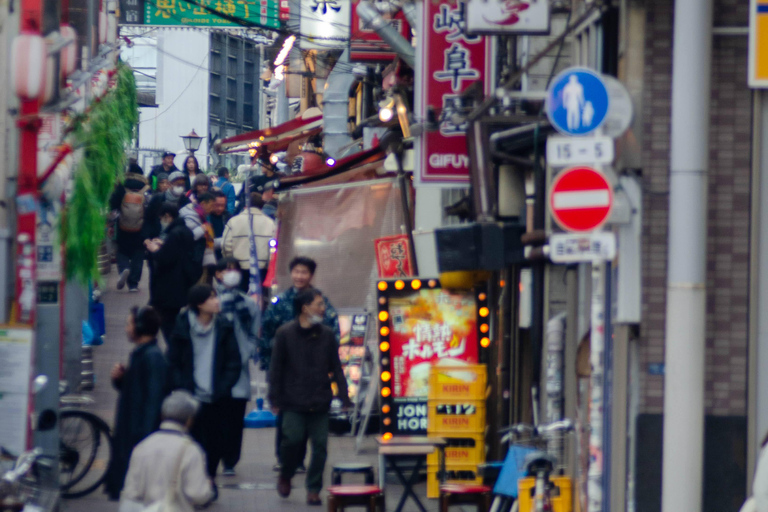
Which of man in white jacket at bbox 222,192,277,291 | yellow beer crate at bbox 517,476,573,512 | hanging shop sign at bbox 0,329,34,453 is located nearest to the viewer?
yellow beer crate at bbox 517,476,573,512

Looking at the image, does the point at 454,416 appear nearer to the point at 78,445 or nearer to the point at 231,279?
the point at 231,279

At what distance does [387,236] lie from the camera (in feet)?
45.4

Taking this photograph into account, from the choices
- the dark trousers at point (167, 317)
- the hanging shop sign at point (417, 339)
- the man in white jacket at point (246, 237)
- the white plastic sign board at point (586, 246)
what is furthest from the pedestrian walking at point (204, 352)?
the man in white jacket at point (246, 237)

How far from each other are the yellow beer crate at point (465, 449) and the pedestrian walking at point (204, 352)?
1.88 metres

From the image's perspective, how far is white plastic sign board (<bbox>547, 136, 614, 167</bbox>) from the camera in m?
6.80

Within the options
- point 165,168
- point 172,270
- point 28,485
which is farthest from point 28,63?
point 165,168

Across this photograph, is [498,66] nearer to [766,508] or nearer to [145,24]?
[766,508]

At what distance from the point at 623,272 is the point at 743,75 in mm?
1407

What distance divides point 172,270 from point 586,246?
9.13 meters

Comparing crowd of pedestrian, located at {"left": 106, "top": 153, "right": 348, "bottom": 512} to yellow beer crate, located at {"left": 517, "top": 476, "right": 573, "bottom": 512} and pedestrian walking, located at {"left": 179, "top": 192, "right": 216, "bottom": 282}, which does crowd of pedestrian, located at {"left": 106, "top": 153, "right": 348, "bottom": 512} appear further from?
pedestrian walking, located at {"left": 179, "top": 192, "right": 216, "bottom": 282}

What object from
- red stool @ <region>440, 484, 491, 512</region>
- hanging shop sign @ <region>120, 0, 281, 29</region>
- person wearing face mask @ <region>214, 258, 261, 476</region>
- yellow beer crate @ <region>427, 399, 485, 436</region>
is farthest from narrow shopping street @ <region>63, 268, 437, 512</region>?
hanging shop sign @ <region>120, 0, 281, 29</region>

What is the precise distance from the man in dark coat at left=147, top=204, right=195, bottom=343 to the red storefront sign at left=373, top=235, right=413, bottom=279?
2.86 metres

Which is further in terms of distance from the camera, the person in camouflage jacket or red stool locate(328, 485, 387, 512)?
the person in camouflage jacket

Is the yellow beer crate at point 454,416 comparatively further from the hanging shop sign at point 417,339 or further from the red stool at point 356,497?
the red stool at point 356,497
